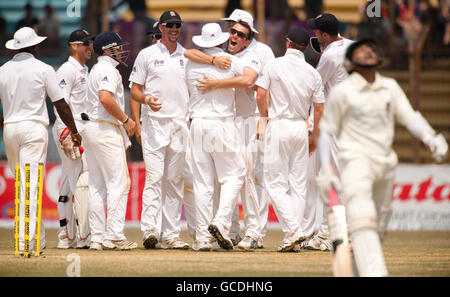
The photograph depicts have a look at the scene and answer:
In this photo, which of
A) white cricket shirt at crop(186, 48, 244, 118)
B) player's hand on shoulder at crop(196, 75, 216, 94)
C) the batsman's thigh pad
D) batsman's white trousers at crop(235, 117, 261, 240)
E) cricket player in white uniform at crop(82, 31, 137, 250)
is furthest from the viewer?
the batsman's thigh pad

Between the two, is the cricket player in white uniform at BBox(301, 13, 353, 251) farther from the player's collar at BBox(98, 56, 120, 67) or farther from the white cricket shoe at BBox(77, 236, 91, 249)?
the white cricket shoe at BBox(77, 236, 91, 249)

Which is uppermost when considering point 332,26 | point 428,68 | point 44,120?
point 332,26

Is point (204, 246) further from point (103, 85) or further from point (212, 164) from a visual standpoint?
point (103, 85)

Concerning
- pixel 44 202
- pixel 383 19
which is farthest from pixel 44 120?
pixel 383 19

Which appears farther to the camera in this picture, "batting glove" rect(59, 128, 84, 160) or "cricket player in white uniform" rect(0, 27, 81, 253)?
"batting glove" rect(59, 128, 84, 160)

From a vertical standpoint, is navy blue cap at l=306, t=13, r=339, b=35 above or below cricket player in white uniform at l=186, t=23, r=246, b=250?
above

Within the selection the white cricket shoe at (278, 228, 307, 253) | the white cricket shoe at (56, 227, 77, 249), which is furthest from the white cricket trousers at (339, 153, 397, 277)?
the white cricket shoe at (56, 227, 77, 249)

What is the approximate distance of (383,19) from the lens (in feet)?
63.9

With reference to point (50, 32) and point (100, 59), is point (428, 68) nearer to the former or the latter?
point (50, 32)

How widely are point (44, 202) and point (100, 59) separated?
6499 mm

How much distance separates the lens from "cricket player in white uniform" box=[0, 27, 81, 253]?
10289 millimetres

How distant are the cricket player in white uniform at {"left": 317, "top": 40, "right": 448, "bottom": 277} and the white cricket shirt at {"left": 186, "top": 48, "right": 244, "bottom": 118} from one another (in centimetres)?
334

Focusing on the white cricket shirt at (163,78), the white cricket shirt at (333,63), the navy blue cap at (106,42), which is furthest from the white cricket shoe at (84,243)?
the white cricket shirt at (333,63)

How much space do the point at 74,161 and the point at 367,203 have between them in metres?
5.68
